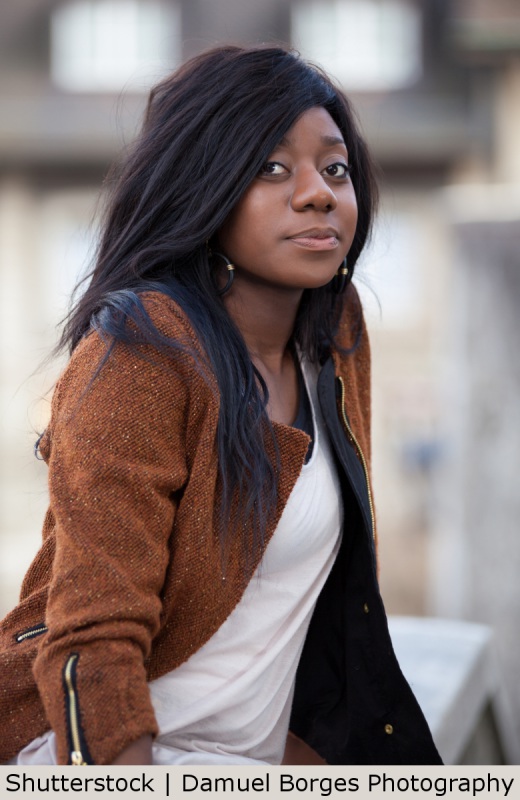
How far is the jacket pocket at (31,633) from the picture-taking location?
172cm

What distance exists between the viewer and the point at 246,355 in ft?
5.81

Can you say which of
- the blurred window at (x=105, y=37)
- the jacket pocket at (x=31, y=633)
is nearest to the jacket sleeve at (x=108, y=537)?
the jacket pocket at (x=31, y=633)

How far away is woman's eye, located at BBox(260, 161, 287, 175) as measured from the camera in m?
1.78

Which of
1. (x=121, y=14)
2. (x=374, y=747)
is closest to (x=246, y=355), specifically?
(x=374, y=747)

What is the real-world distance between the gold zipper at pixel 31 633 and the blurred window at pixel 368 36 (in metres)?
16.0

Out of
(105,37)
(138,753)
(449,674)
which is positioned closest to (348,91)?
(105,37)

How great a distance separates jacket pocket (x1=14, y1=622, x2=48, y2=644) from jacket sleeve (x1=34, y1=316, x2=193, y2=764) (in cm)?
20

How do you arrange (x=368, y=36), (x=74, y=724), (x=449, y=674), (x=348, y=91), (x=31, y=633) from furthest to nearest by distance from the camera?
(x=368, y=36) < (x=348, y=91) < (x=449, y=674) < (x=31, y=633) < (x=74, y=724)

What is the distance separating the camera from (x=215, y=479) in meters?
1.66

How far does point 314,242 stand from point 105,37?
16.9 meters

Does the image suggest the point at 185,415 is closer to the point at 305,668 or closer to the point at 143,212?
the point at 143,212

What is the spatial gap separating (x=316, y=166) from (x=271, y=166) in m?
0.09

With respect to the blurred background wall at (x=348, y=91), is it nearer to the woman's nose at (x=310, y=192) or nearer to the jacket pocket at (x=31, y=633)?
the woman's nose at (x=310, y=192)

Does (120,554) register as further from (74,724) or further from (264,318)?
(264,318)
